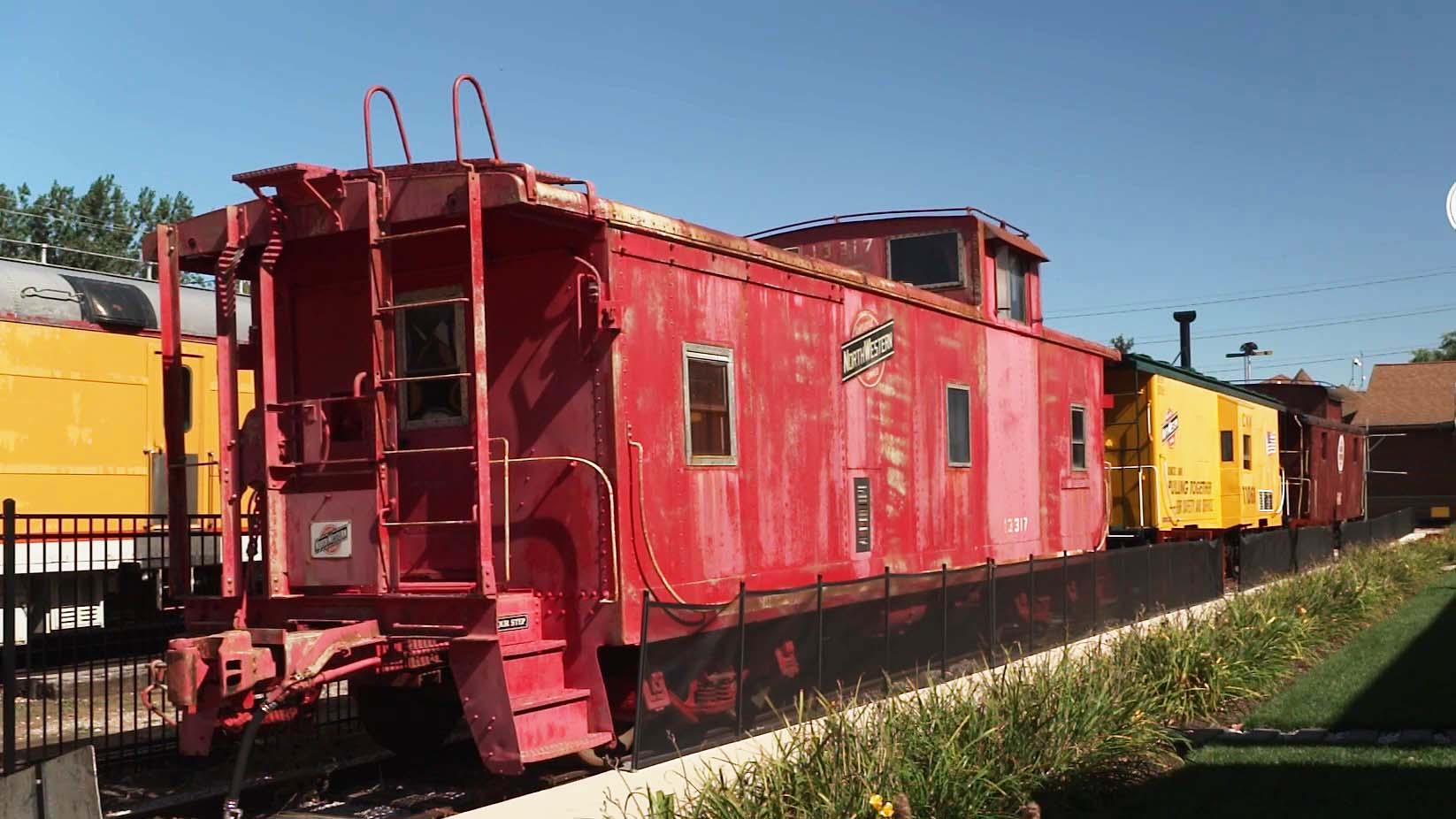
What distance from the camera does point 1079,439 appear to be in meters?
16.0

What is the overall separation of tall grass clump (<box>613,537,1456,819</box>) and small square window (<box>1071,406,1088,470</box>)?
3.85 meters

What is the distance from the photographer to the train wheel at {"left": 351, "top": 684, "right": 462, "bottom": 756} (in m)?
9.35

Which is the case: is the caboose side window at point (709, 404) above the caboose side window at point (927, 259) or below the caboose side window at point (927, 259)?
below

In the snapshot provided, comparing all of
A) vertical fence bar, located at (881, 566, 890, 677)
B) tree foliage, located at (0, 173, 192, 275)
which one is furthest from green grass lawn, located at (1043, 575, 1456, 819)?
tree foliage, located at (0, 173, 192, 275)

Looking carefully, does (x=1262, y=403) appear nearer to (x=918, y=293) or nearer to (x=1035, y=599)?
(x=1035, y=599)

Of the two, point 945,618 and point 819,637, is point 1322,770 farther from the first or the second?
point 945,618

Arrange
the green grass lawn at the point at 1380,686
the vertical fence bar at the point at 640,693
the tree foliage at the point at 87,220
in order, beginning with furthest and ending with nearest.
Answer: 1. the tree foliage at the point at 87,220
2. the green grass lawn at the point at 1380,686
3. the vertical fence bar at the point at 640,693

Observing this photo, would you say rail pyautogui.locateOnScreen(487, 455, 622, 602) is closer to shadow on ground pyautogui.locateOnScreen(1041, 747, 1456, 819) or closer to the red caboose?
the red caboose

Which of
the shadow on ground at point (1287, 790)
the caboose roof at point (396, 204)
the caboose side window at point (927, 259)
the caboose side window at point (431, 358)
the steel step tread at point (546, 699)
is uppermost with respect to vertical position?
the caboose side window at point (927, 259)

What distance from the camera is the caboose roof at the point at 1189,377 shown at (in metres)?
19.4

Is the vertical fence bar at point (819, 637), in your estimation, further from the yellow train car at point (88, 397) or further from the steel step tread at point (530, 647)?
the yellow train car at point (88, 397)

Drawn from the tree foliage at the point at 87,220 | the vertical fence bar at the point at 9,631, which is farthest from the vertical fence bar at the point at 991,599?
the tree foliage at the point at 87,220

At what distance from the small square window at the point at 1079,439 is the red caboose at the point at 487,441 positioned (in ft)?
20.8

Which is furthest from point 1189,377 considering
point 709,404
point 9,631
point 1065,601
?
point 9,631
